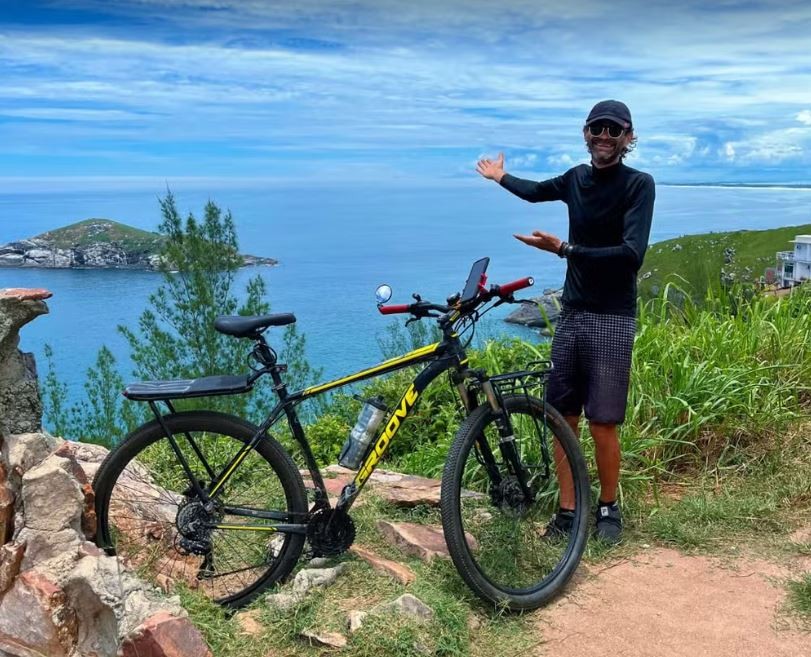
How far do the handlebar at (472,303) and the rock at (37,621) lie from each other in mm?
1602

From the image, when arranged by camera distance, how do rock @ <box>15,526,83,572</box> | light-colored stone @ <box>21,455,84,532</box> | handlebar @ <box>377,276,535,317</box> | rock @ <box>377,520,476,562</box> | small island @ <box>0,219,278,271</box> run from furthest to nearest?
1. small island @ <box>0,219,278,271</box>
2. rock @ <box>377,520,476,562</box>
3. handlebar @ <box>377,276,535,317</box>
4. light-colored stone @ <box>21,455,84,532</box>
5. rock @ <box>15,526,83,572</box>

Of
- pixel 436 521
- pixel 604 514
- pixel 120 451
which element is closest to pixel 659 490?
pixel 604 514

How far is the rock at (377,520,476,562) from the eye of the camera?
12.5 feet

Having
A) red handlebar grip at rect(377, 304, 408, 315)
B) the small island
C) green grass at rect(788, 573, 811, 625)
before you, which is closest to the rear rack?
red handlebar grip at rect(377, 304, 408, 315)

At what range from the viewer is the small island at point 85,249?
4828cm

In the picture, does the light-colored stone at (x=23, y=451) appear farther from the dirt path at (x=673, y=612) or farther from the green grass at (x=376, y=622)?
the dirt path at (x=673, y=612)

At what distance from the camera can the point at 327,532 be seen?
350 centimetres

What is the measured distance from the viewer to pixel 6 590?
2.90 metres

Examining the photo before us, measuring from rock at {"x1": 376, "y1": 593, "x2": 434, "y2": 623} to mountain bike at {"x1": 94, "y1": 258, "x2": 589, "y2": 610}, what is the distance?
0.78 ft

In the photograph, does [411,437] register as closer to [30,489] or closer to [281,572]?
[281,572]

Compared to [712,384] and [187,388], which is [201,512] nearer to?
[187,388]

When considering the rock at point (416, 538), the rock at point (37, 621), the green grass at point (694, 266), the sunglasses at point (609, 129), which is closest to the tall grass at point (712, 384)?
the green grass at point (694, 266)

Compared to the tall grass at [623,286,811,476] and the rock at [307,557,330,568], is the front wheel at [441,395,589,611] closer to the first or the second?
the rock at [307,557,330,568]

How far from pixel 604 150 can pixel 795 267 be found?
26.9ft
